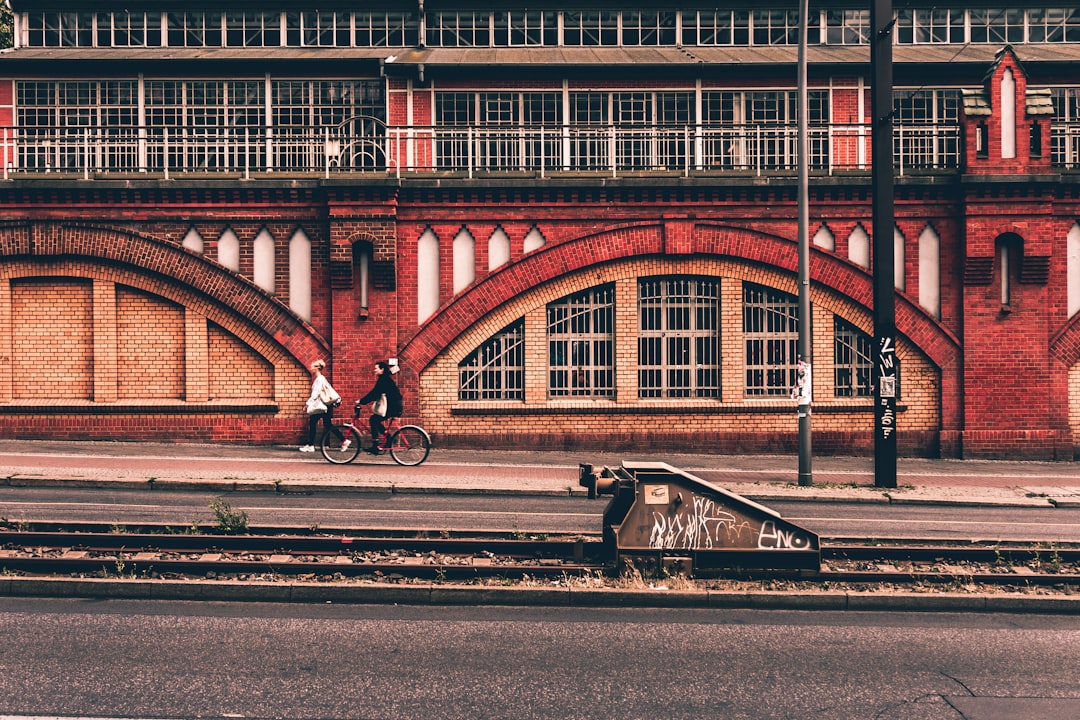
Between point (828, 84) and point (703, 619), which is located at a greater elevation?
point (828, 84)

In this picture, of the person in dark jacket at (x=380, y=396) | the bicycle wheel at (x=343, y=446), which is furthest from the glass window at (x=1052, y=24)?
the bicycle wheel at (x=343, y=446)

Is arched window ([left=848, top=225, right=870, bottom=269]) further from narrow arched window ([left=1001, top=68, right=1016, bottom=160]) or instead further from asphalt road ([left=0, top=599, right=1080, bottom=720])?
asphalt road ([left=0, top=599, right=1080, bottom=720])

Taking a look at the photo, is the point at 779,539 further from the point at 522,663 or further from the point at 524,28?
the point at 524,28

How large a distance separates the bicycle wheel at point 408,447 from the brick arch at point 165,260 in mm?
2971

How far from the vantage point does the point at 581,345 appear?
1862cm

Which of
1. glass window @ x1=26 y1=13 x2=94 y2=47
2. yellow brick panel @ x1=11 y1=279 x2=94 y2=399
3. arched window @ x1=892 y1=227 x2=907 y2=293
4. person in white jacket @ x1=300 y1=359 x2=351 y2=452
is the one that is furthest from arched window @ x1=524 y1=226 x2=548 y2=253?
glass window @ x1=26 y1=13 x2=94 y2=47

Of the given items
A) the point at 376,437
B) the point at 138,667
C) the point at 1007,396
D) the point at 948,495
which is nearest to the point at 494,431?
the point at 376,437

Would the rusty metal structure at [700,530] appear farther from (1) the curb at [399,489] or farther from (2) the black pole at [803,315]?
(2) the black pole at [803,315]

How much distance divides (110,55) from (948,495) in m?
19.5

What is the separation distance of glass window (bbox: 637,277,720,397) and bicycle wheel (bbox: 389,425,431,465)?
4745 mm

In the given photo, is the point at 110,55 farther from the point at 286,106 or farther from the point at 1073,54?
the point at 1073,54

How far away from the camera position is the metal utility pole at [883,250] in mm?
14984

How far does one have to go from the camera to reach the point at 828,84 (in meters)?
21.4

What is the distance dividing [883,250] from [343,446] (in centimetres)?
946
